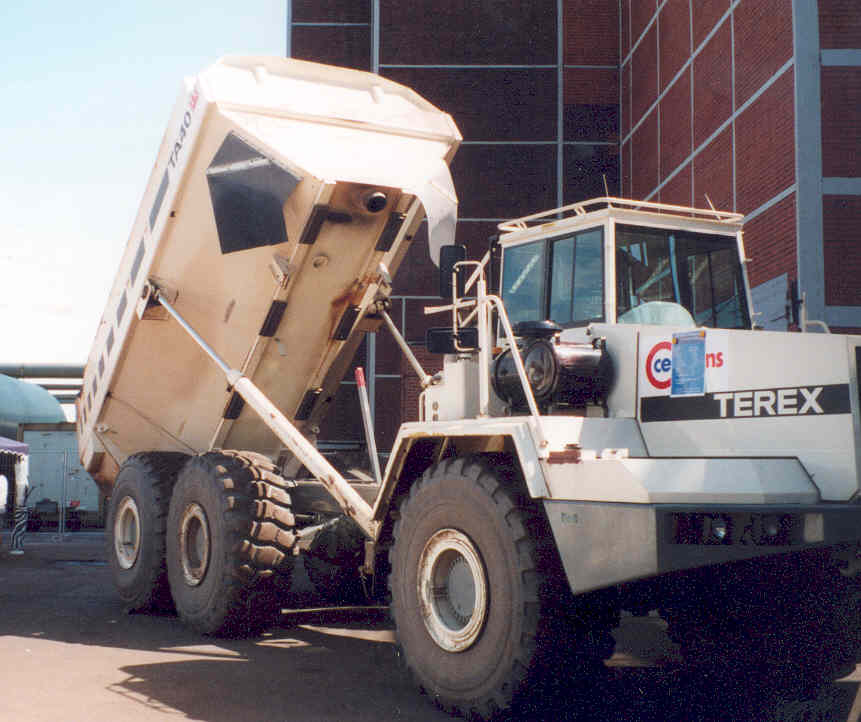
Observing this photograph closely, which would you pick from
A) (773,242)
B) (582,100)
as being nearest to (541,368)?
(773,242)

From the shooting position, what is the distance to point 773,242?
16.1 meters

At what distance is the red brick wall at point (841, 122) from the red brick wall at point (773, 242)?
760 millimetres

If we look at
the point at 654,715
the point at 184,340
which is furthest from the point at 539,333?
the point at 184,340

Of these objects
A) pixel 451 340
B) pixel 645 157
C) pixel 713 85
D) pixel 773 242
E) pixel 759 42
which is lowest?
pixel 451 340

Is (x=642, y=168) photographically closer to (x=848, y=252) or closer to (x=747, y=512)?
(x=848, y=252)

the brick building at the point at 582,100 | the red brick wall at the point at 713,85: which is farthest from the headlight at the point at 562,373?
the red brick wall at the point at 713,85

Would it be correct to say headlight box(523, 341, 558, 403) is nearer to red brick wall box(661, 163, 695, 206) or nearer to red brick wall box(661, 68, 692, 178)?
red brick wall box(661, 163, 695, 206)

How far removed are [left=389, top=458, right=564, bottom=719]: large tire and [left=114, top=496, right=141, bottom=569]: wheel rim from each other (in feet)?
14.2

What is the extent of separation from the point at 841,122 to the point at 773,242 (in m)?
2.00

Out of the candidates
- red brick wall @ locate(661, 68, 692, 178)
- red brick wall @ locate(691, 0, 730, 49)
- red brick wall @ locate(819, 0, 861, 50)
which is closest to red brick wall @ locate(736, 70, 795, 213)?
red brick wall @ locate(819, 0, 861, 50)

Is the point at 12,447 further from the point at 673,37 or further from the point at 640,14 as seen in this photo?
the point at 640,14

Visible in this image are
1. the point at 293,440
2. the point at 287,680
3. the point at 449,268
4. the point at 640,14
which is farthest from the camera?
the point at 640,14

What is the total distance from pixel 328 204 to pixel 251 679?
11.6 feet

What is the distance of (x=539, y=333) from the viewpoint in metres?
5.62
